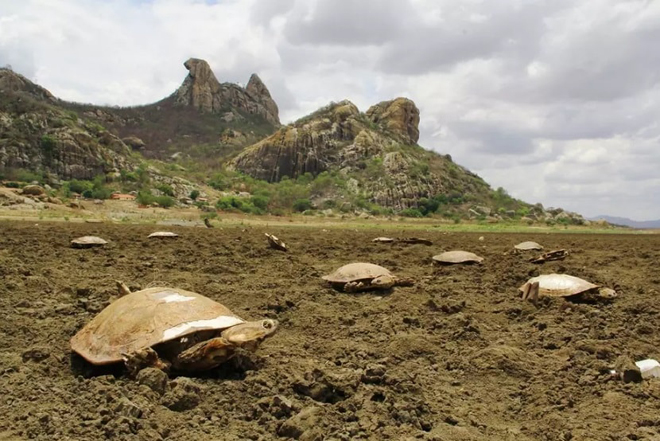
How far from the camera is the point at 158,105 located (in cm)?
11612

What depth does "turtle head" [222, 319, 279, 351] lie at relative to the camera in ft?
14.8

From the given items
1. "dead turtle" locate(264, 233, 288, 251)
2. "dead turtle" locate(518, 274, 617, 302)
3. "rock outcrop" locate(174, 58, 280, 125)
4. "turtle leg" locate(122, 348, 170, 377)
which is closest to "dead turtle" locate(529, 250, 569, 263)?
"dead turtle" locate(518, 274, 617, 302)

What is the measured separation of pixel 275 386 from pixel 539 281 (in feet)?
18.3

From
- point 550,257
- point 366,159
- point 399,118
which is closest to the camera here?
point 550,257

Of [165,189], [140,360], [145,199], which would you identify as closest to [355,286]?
[140,360]

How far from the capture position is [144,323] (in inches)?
180

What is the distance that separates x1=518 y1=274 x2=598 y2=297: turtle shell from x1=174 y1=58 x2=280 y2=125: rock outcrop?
110 meters

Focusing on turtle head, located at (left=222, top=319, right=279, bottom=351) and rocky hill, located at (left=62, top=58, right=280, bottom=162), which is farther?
rocky hill, located at (left=62, top=58, right=280, bottom=162)

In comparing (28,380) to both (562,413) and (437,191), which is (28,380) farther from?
(437,191)

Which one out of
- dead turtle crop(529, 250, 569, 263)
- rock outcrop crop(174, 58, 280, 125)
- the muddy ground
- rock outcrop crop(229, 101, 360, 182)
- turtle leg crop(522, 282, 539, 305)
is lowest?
the muddy ground

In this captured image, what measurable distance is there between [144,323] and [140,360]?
1.25ft

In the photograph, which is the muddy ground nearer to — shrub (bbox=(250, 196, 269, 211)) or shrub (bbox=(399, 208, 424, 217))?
shrub (bbox=(250, 196, 269, 211))

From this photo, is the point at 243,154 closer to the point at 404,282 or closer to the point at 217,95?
the point at 217,95

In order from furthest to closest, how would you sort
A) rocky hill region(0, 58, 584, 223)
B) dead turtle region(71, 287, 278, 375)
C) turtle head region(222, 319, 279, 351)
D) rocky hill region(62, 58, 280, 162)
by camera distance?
rocky hill region(62, 58, 280, 162) < rocky hill region(0, 58, 584, 223) < turtle head region(222, 319, 279, 351) < dead turtle region(71, 287, 278, 375)
